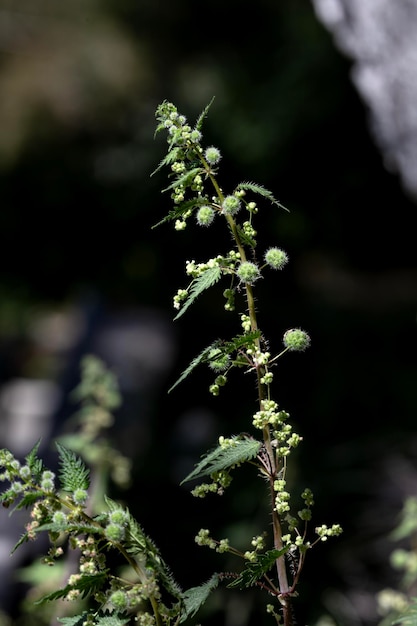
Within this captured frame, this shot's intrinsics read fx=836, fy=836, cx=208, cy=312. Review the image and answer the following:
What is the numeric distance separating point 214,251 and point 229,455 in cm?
→ 472

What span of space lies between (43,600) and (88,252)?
5688 millimetres

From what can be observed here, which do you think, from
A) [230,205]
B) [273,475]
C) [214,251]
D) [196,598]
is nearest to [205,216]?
[230,205]

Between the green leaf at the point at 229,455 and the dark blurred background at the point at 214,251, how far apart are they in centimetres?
152

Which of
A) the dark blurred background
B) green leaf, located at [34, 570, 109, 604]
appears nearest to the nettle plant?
green leaf, located at [34, 570, 109, 604]

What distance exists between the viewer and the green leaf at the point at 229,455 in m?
0.80

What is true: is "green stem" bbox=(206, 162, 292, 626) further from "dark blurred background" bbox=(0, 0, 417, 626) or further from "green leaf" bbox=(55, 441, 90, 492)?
"dark blurred background" bbox=(0, 0, 417, 626)

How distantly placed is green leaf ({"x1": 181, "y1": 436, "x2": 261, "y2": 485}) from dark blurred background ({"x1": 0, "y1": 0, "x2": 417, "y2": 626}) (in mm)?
1522

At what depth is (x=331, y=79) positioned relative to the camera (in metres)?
5.20

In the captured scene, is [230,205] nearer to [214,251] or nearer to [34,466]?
[34,466]

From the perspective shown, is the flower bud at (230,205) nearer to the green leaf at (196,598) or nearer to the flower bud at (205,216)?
the flower bud at (205,216)

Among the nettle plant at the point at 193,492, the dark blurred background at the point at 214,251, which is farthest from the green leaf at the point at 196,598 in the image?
the dark blurred background at the point at 214,251

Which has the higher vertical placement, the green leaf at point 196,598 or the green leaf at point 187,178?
the green leaf at point 187,178

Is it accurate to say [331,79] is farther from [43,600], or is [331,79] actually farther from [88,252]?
[43,600]

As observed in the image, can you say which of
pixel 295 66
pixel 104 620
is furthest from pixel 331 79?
pixel 104 620
